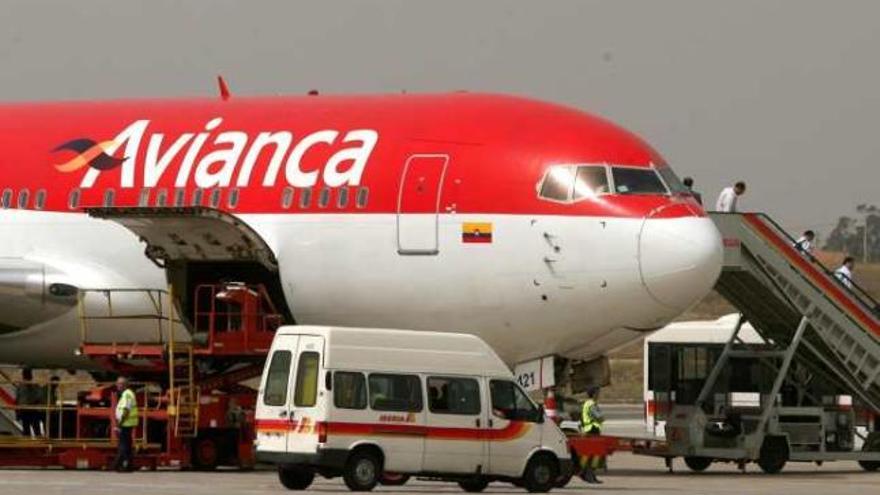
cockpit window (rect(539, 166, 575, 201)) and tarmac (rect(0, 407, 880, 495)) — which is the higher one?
cockpit window (rect(539, 166, 575, 201))

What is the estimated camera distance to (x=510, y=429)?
95.5 feet

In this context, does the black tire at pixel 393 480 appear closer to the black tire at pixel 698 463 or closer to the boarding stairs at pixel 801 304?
the black tire at pixel 698 463

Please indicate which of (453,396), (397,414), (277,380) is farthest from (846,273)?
(277,380)

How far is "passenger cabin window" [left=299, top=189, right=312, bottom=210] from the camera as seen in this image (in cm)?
3312

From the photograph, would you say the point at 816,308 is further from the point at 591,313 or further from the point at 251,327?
the point at 251,327

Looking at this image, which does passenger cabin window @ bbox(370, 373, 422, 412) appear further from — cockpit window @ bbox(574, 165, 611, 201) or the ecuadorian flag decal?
cockpit window @ bbox(574, 165, 611, 201)

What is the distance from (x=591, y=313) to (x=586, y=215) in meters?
1.40

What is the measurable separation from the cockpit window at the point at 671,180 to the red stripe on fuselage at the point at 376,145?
0.23 meters

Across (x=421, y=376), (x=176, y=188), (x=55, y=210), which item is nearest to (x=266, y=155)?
(x=176, y=188)

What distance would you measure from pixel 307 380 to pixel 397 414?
1.22m

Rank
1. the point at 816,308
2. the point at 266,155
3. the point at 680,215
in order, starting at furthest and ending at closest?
the point at 816,308, the point at 266,155, the point at 680,215

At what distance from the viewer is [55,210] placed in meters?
35.2

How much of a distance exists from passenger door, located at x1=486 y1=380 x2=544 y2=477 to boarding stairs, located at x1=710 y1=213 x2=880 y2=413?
284 inches

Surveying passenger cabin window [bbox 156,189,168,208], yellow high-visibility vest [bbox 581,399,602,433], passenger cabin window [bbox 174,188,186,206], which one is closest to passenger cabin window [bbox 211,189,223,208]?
passenger cabin window [bbox 174,188,186,206]
